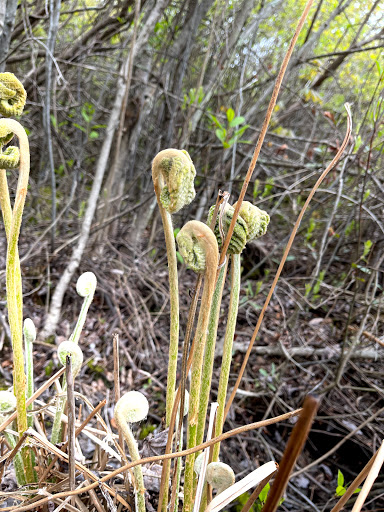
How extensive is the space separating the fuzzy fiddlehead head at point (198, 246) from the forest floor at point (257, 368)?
1274 mm

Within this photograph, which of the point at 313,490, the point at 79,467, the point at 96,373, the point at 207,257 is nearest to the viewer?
the point at 207,257

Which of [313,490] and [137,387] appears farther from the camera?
[137,387]

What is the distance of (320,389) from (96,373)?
1212 millimetres

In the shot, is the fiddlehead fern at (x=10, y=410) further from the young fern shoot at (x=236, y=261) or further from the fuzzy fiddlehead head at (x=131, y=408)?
the young fern shoot at (x=236, y=261)

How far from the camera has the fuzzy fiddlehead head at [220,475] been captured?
19.6 inches

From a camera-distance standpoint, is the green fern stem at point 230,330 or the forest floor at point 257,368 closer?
the green fern stem at point 230,330

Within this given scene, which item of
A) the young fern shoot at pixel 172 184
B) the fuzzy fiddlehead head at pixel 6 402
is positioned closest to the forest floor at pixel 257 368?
the fuzzy fiddlehead head at pixel 6 402

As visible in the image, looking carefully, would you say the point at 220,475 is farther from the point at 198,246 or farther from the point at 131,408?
the point at 198,246

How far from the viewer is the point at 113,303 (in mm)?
2314

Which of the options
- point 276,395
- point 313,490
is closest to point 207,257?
point 276,395

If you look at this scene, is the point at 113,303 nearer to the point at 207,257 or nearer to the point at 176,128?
the point at 176,128

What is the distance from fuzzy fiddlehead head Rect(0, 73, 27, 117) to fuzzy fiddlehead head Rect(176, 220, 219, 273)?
1.01 ft

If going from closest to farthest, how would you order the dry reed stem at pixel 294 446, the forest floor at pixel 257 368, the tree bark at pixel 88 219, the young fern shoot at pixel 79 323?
the dry reed stem at pixel 294 446, the young fern shoot at pixel 79 323, the forest floor at pixel 257 368, the tree bark at pixel 88 219

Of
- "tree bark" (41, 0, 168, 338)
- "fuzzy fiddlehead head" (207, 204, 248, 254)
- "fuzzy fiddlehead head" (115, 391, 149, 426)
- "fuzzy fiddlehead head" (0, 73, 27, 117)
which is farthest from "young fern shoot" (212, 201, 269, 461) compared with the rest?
"tree bark" (41, 0, 168, 338)
